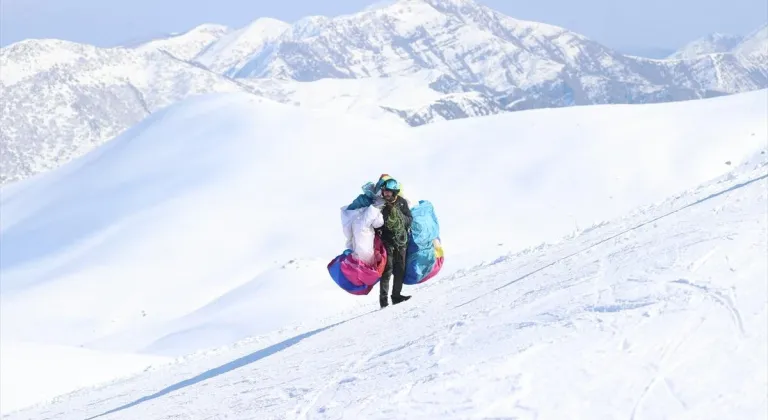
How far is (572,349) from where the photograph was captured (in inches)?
239

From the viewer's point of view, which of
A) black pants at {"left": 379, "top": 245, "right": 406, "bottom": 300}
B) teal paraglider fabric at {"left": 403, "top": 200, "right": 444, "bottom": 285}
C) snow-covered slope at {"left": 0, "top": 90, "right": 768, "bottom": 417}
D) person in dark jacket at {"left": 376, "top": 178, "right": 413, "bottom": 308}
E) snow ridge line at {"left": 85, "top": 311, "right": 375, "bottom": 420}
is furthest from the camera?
snow-covered slope at {"left": 0, "top": 90, "right": 768, "bottom": 417}

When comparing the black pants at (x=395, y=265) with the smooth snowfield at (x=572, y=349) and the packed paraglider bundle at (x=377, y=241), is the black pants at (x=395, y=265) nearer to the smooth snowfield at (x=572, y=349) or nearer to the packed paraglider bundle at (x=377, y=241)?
the packed paraglider bundle at (x=377, y=241)

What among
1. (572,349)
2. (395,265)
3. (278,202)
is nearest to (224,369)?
(395,265)

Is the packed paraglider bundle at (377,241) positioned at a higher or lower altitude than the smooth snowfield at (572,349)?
higher

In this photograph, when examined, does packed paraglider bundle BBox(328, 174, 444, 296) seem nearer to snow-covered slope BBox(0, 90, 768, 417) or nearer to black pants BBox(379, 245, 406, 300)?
black pants BBox(379, 245, 406, 300)

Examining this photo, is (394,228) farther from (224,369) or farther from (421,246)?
(224,369)

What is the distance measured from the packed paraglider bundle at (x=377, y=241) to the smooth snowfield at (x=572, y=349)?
684 millimetres

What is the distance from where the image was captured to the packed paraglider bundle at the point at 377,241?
10.5m

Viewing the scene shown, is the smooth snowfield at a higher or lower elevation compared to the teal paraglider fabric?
lower

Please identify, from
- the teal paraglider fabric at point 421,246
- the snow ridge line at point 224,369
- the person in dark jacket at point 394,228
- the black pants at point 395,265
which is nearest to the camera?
the person in dark jacket at point 394,228

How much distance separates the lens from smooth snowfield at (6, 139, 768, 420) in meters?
5.50

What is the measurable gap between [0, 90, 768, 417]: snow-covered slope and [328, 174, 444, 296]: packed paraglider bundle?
14.7 m

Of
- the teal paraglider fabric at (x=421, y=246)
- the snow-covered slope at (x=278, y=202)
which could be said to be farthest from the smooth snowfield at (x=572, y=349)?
the snow-covered slope at (x=278, y=202)

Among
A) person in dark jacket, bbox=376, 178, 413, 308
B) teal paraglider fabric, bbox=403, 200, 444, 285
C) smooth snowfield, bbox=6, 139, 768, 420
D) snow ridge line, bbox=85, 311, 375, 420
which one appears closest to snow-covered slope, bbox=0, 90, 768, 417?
snow ridge line, bbox=85, 311, 375, 420
